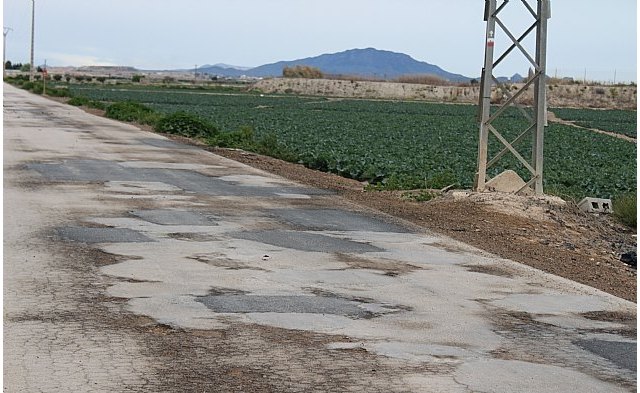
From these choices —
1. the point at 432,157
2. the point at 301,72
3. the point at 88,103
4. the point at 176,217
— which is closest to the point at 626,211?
the point at 176,217

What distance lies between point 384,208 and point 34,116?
29006mm

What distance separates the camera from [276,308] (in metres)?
8.91

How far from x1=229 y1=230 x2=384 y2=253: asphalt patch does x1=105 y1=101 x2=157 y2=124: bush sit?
27.0m

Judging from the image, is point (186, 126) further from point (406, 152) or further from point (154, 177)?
point (154, 177)

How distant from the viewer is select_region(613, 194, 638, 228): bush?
16125 mm

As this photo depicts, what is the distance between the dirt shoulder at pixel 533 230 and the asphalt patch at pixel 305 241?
1.69 meters

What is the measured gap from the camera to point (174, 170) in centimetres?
2175

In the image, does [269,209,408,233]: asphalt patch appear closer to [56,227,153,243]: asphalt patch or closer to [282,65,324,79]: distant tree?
[56,227,153,243]: asphalt patch

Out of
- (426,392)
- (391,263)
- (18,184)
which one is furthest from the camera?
(18,184)

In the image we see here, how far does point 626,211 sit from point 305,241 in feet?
20.0

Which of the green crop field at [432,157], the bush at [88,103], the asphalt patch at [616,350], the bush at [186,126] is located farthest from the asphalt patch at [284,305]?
the bush at [88,103]

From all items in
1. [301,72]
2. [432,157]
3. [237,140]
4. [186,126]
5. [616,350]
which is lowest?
[616,350]

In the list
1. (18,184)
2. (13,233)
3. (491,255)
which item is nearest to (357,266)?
(491,255)

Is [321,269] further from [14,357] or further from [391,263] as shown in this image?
[14,357]
